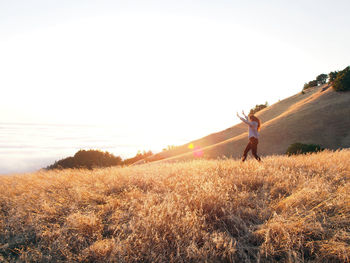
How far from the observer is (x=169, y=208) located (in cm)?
363

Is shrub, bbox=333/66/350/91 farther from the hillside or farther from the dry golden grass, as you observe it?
the dry golden grass

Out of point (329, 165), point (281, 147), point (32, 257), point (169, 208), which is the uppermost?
point (32, 257)

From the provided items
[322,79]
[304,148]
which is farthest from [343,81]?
[322,79]

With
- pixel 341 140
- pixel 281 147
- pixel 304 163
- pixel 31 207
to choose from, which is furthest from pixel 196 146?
pixel 31 207

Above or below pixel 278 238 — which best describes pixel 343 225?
below

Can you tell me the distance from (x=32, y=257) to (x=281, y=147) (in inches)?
1111

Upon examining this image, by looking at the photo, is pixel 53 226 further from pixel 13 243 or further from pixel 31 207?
pixel 31 207

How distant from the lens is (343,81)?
37.1 metres

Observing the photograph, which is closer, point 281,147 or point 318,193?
point 318,193

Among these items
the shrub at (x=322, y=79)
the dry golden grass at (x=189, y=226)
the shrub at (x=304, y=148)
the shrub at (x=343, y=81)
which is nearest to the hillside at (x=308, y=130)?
the shrub at (x=343, y=81)

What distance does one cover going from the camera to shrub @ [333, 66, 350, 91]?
121 ft

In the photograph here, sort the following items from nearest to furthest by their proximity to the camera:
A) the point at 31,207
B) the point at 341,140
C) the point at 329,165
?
the point at 31,207, the point at 329,165, the point at 341,140

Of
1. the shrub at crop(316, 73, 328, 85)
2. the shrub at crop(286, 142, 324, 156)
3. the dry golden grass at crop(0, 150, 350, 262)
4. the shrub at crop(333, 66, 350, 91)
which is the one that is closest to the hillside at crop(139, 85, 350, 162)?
the shrub at crop(333, 66, 350, 91)

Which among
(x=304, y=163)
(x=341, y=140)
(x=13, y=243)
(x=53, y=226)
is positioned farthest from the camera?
(x=341, y=140)
